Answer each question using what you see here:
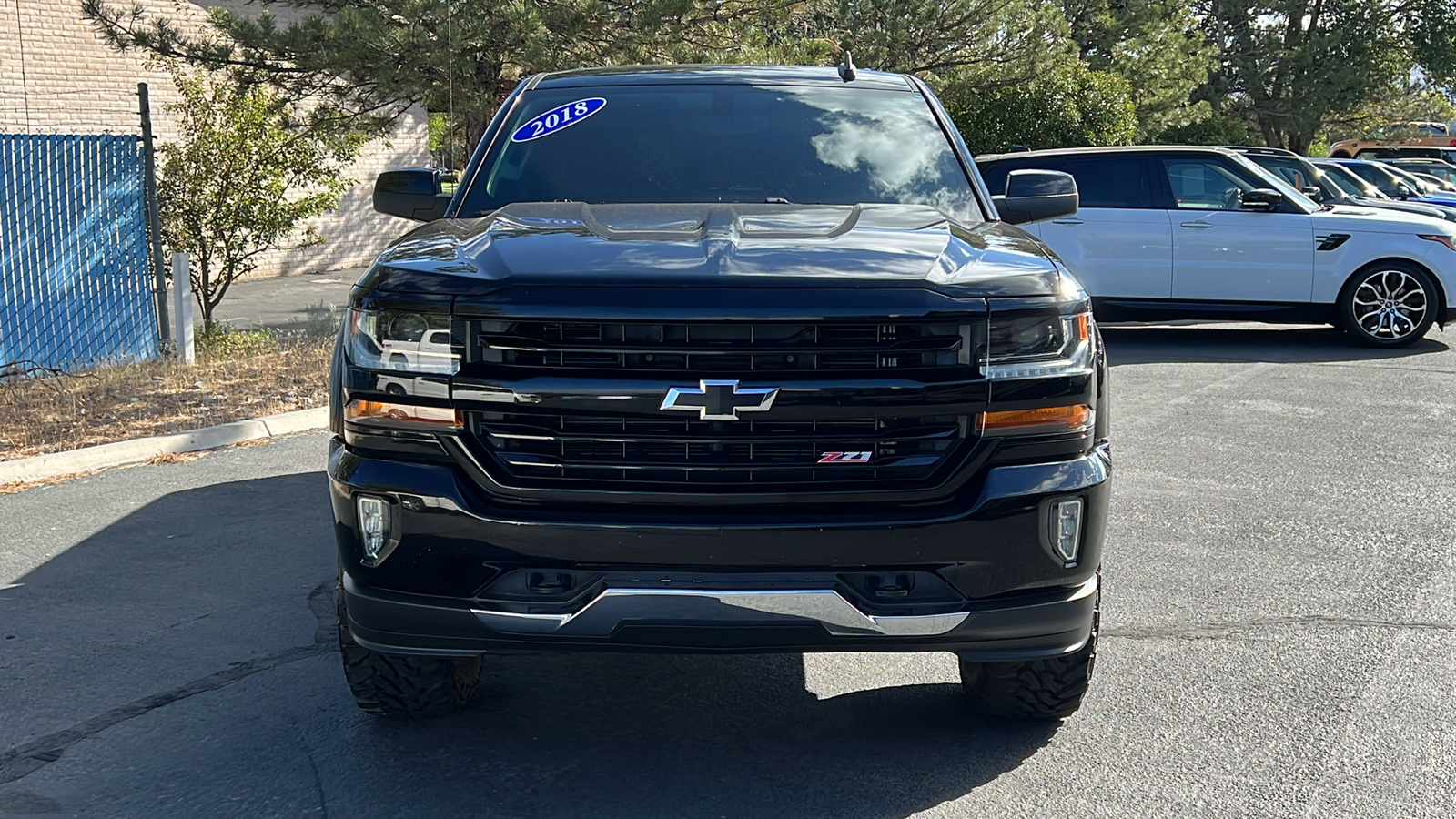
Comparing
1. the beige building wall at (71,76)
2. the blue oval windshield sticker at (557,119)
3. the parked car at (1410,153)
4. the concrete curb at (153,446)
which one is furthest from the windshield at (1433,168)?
the blue oval windshield sticker at (557,119)

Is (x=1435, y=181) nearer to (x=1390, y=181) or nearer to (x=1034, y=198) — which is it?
(x=1390, y=181)

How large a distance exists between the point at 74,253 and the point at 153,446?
3740 millimetres

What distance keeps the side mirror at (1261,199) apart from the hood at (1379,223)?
1.13 ft

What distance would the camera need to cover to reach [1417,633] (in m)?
4.77

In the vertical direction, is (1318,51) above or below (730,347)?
above

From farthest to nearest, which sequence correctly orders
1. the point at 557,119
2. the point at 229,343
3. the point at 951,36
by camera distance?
the point at 951,36, the point at 229,343, the point at 557,119

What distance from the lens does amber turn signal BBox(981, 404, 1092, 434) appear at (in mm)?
3279

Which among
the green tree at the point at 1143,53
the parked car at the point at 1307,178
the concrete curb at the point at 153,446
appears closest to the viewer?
the concrete curb at the point at 153,446

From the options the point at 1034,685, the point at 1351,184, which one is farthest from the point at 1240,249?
the point at 1351,184

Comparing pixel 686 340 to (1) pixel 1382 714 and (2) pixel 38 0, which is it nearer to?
(1) pixel 1382 714

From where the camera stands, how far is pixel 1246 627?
4840 mm

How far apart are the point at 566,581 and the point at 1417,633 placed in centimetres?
310

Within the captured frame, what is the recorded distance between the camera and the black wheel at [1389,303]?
40.3ft

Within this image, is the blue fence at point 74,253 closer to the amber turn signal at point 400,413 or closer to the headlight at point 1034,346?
the amber turn signal at point 400,413
